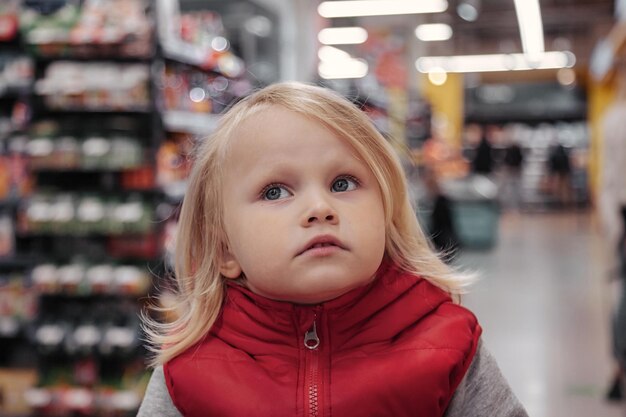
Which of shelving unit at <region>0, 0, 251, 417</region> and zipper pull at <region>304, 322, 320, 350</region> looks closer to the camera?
zipper pull at <region>304, 322, 320, 350</region>

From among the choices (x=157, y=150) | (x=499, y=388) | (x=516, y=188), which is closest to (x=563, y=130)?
(x=516, y=188)

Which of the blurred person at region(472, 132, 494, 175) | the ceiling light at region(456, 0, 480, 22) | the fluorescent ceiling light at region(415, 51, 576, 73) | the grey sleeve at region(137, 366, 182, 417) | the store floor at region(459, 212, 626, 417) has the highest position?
the ceiling light at region(456, 0, 480, 22)

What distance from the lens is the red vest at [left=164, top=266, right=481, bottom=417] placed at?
104 cm

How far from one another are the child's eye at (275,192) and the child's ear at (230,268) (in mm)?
145

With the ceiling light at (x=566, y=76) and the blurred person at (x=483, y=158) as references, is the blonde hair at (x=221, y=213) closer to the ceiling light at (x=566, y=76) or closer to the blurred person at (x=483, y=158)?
the blurred person at (x=483, y=158)

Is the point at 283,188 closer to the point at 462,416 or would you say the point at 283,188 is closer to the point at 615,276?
the point at 462,416

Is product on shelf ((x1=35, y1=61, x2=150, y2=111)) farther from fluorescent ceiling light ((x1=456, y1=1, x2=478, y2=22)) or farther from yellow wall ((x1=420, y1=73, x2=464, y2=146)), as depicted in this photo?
yellow wall ((x1=420, y1=73, x2=464, y2=146))

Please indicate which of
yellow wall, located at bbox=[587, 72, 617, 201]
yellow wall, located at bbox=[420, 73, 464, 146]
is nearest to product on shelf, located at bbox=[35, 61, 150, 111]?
yellow wall, located at bbox=[587, 72, 617, 201]

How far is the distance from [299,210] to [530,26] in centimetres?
1606

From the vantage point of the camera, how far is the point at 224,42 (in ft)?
17.7

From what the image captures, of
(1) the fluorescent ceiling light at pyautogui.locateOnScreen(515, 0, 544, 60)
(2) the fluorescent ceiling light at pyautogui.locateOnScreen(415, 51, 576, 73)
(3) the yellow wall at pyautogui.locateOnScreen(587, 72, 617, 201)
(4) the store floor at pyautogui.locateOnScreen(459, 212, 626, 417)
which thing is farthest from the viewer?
(2) the fluorescent ceiling light at pyautogui.locateOnScreen(415, 51, 576, 73)

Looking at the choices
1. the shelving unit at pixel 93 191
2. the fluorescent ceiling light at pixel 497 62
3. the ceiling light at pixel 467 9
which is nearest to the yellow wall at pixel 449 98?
the fluorescent ceiling light at pixel 497 62

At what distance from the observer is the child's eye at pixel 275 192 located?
41.7 inches

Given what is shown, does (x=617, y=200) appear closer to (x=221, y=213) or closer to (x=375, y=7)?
(x=221, y=213)
